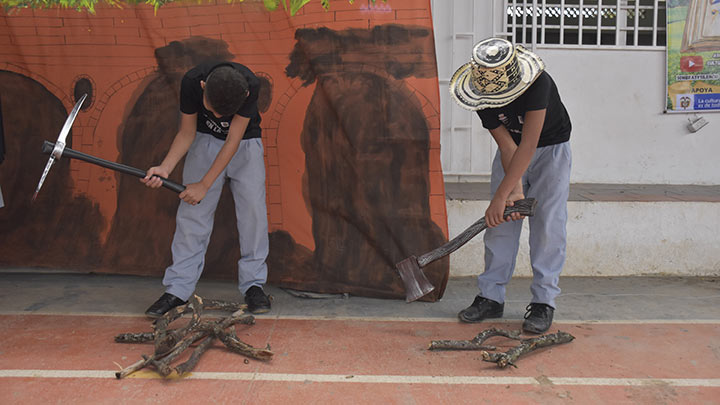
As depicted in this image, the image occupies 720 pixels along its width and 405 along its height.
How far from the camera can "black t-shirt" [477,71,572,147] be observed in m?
3.06

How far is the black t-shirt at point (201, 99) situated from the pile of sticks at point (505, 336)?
5.57 ft

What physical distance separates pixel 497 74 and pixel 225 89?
1.40 m

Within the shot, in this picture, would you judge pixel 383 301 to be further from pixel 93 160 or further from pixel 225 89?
pixel 93 160

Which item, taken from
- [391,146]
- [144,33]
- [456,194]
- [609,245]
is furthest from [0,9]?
[609,245]

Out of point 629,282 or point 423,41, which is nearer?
point 423,41

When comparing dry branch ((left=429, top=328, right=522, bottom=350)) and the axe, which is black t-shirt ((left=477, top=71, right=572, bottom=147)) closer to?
the axe

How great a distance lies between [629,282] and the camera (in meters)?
4.52

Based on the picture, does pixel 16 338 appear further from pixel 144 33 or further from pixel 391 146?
pixel 391 146

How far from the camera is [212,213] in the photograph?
3.67 meters

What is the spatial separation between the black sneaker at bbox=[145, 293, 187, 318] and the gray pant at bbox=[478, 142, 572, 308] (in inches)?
77.9

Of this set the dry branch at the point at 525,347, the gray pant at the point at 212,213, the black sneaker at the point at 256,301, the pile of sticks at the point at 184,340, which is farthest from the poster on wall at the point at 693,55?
the pile of sticks at the point at 184,340

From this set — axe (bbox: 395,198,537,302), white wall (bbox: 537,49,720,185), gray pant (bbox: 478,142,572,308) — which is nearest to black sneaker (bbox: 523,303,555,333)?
gray pant (bbox: 478,142,572,308)

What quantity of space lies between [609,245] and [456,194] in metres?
1.29

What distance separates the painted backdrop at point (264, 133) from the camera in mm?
3777
